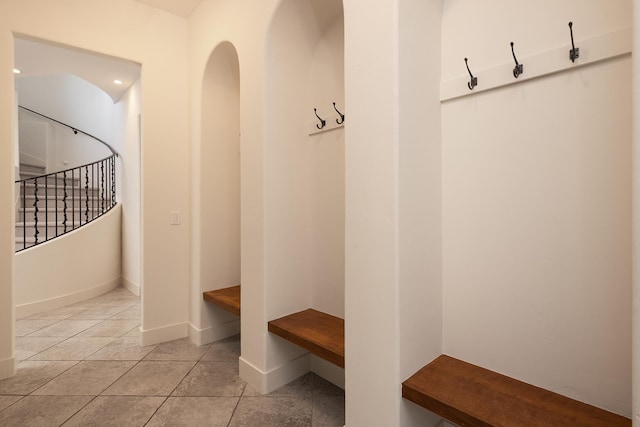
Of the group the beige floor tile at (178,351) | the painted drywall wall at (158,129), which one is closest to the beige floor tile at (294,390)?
the beige floor tile at (178,351)

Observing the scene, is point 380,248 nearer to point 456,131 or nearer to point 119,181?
point 456,131

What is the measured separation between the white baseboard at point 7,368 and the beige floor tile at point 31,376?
3 cm

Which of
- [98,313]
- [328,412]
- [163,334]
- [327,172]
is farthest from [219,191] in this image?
[98,313]

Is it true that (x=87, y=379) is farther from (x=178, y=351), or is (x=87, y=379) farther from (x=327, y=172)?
(x=327, y=172)

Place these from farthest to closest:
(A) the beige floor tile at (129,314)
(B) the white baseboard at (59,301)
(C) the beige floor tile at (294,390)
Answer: (B) the white baseboard at (59,301) → (A) the beige floor tile at (129,314) → (C) the beige floor tile at (294,390)

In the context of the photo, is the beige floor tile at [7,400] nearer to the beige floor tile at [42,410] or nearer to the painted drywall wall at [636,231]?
the beige floor tile at [42,410]

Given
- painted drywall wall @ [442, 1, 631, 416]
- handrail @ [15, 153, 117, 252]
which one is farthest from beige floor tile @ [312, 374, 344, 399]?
handrail @ [15, 153, 117, 252]

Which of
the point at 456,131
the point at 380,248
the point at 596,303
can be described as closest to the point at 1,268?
the point at 380,248

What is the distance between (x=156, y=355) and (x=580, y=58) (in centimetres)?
311

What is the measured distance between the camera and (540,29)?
123cm

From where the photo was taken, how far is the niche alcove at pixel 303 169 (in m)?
2.00

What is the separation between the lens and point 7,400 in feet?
6.31

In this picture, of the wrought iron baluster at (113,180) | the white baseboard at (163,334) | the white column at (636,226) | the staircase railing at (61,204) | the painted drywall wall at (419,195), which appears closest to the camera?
the white column at (636,226)

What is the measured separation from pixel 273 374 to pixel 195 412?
0.48 m
